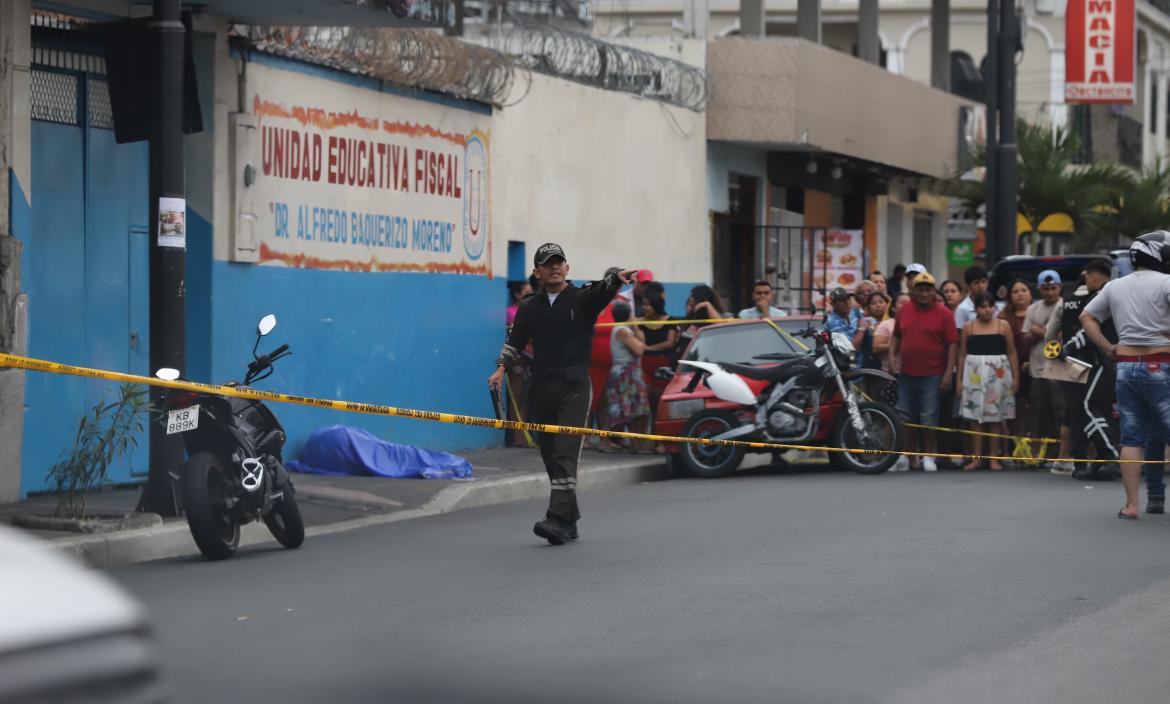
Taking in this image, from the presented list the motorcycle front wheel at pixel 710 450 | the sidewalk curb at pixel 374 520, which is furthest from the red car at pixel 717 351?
the sidewalk curb at pixel 374 520

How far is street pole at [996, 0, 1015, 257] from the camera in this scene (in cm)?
2303

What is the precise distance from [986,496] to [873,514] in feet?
5.58

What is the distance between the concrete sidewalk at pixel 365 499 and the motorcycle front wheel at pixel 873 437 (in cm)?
182

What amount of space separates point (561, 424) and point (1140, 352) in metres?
3.81

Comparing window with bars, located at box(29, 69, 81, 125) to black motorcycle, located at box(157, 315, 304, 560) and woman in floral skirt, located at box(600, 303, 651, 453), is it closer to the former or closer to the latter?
black motorcycle, located at box(157, 315, 304, 560)

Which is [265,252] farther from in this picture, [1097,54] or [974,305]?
[1097,54]

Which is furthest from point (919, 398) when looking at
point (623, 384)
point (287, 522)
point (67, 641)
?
point (67, 641)

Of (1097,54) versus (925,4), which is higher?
(925,4)

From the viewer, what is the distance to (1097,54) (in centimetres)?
3203

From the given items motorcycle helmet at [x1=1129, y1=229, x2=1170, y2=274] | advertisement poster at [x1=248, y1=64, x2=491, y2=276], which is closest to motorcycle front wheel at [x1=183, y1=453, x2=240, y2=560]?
advertisement poster at [x1=248, y1=64, x2=491, y2=276]

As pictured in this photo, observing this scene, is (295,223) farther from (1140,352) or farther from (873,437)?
(1140,352)

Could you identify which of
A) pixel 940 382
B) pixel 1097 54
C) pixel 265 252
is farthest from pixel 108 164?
pixel 1097 54

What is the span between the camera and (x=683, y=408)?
16797 millimetres

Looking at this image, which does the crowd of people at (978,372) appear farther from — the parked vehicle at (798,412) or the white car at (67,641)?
the white car at (67,641)
